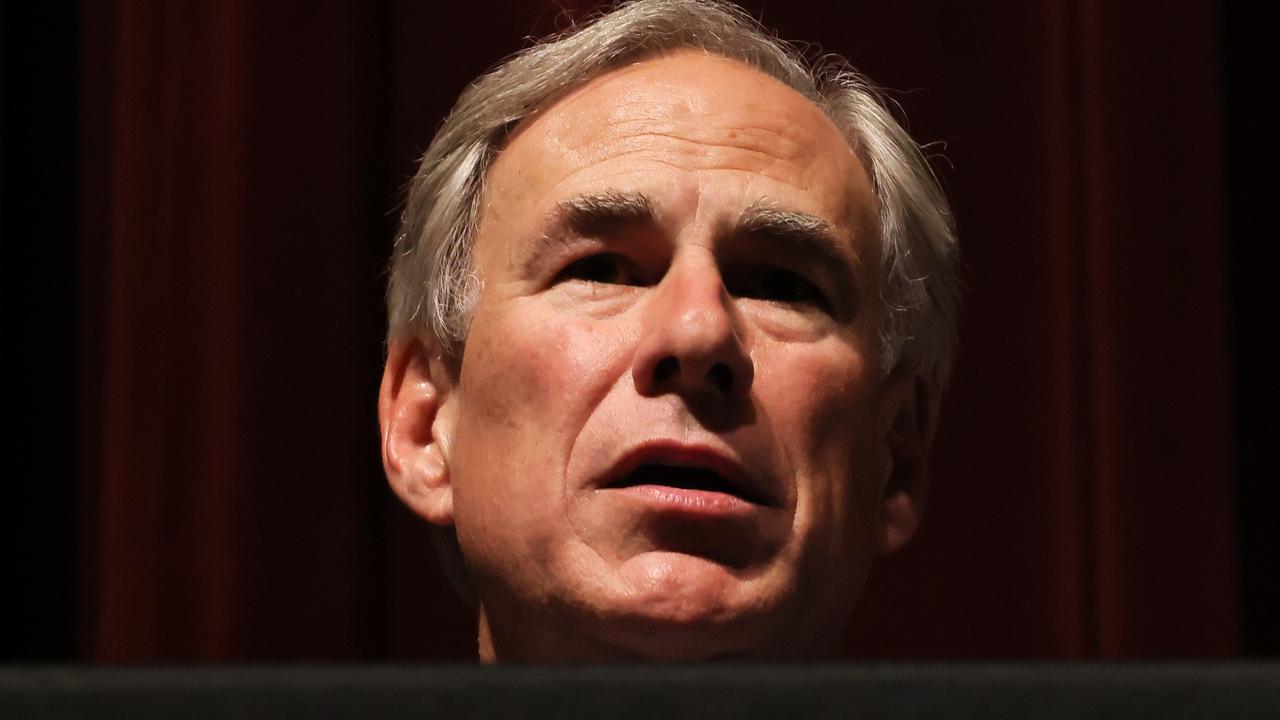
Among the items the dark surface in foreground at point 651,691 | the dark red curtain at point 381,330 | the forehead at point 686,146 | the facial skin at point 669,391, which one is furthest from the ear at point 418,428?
the dark surface in foreground at point 651,691

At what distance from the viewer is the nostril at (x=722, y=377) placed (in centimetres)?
93

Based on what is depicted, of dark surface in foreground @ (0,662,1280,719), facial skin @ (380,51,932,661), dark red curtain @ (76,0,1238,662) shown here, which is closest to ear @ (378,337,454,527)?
facial skin @ (380,51,932,661)

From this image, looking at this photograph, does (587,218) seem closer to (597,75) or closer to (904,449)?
(597,75)

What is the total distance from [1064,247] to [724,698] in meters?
1.29

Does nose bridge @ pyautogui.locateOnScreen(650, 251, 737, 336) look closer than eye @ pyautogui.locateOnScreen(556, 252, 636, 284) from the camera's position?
Yes

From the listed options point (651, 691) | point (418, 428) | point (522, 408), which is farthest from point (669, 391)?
point (651, 691)

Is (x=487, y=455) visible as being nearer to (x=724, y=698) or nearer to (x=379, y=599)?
(x=379, y=599)

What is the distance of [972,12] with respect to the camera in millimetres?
1503

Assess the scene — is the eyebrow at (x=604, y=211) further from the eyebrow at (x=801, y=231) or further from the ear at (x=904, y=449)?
the ear at (x=904, y=449)

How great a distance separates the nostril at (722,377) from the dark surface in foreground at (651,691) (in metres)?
0.70

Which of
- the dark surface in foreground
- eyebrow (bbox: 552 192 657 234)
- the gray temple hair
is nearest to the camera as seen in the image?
the dark surface in foreground

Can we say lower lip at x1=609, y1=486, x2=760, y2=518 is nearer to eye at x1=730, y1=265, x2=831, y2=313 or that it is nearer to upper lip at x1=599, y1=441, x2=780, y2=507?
upper lip at x1=599, y1=441, x2=780, y2=507

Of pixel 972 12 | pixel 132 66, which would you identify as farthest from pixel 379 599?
pixel 972 12

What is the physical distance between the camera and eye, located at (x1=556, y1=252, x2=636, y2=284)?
3.38 feet
